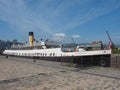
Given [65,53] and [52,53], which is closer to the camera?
[65,53]

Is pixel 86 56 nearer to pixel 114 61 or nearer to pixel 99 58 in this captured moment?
pixel 99 58

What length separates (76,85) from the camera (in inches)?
427

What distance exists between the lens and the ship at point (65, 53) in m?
22.7

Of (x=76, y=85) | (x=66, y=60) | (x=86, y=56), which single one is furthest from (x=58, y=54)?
(x=76, y=85)

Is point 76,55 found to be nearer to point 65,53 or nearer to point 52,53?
point 65,53

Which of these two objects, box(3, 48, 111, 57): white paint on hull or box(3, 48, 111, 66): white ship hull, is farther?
box(3, 48, 111, 57): white paint on hull

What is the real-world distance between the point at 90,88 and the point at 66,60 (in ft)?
48.7

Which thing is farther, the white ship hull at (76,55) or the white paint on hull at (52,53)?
the white paint on hull at (52,53)

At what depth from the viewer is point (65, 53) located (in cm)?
2597

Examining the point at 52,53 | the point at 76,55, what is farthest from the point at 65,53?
the point at 52,53

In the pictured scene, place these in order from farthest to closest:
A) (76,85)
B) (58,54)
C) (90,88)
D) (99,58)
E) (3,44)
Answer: (3,44) < (58,54) < (99,58) < (76,85) < (90,88)

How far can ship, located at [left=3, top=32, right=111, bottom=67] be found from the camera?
2265cm

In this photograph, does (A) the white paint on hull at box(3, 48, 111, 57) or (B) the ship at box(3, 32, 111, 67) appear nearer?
(B) the ship at box(3, 32, 111, 67)

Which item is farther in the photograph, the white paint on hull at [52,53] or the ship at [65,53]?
the white paint on hull at [52,53]
